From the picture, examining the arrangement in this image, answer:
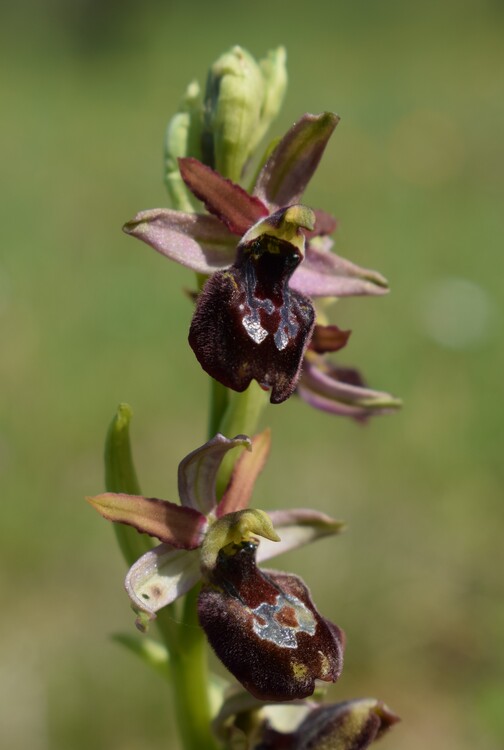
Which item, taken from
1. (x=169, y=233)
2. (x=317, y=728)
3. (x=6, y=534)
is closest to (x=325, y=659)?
(x=317, y=728)

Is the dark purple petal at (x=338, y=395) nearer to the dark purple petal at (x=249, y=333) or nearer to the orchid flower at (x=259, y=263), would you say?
the orchid flower at (x=259, y=263)

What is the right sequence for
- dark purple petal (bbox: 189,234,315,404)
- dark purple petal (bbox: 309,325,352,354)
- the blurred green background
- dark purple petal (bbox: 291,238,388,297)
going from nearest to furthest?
1. dark purple petal (bbox: 189,234,315,404)
2. dark purple petal (bbox: 291,238,388,297)
3. dark purple petal (bbox: 309,325,352,354)
4. the blurred green background

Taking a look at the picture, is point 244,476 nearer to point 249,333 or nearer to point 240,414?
point 240,414

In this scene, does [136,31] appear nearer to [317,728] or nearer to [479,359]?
[479,359]

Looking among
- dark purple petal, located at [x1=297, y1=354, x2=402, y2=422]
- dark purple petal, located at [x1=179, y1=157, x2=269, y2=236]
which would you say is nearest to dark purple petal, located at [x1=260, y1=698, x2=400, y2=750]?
dark purple petal, located at [x1=297, y1=354, x2=402, y2=422]

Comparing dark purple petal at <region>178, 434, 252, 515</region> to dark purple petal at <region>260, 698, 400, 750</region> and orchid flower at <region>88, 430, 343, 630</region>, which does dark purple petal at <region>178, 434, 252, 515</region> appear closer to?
orchid flower at <region>88, 430, 343, 630</region>
